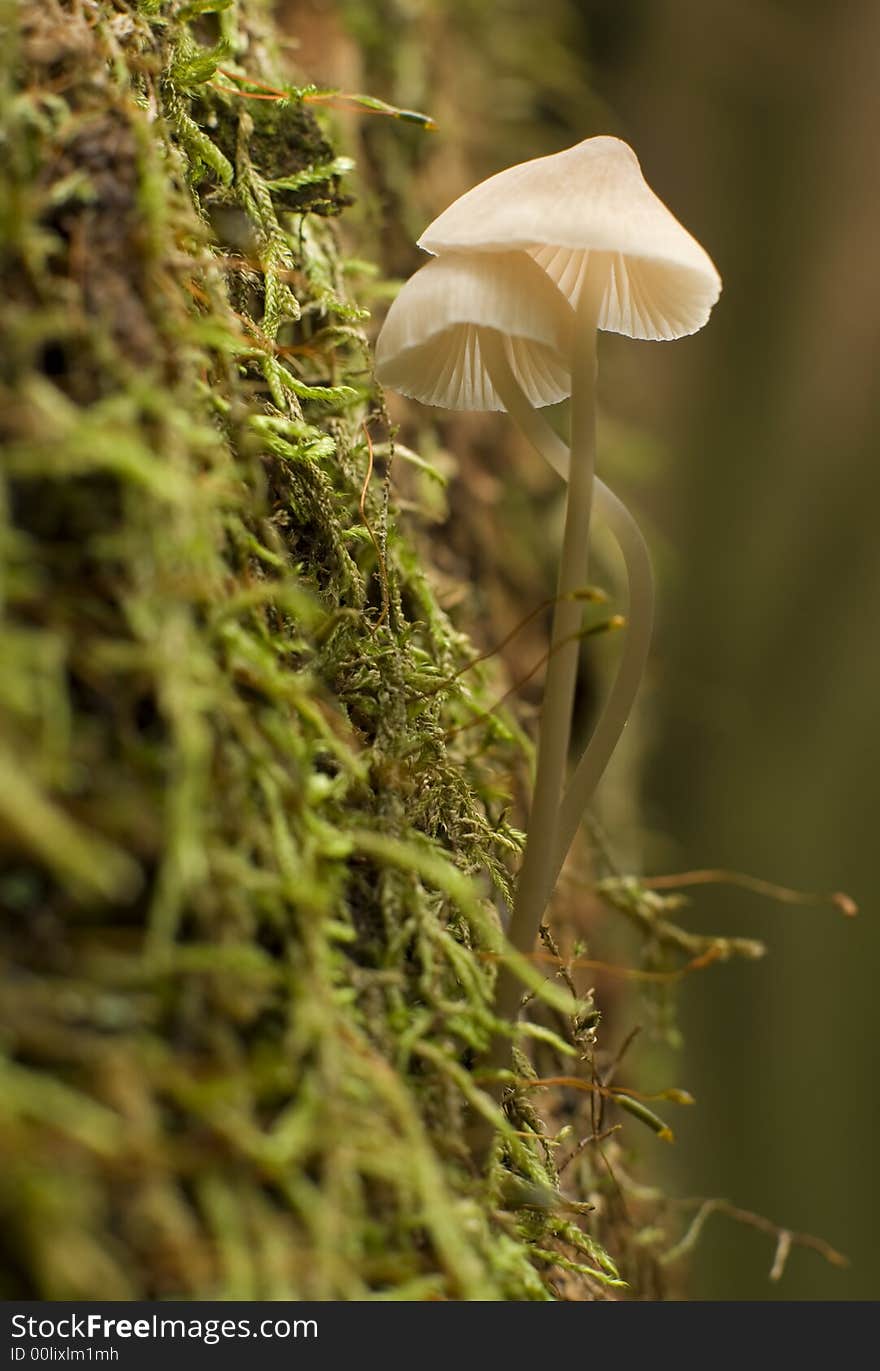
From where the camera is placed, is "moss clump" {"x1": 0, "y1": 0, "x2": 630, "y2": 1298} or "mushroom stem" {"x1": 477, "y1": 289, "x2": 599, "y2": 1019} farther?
"mushroom stem" {"x1": 477, "y1": 289, "x2": 599, "y2": 1019}

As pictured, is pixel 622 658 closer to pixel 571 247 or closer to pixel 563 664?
pixel 563 664

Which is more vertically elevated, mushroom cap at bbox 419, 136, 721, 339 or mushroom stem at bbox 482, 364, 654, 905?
mushroom cap at bbox 419, 136, 721, 339

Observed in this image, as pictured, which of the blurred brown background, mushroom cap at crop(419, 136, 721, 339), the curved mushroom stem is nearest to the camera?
mushroom cap at crop(419, 136, 721, 339)

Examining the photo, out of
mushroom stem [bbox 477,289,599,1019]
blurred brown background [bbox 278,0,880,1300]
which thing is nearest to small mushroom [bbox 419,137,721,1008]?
mushroom stem [bbox 477,289,599,1019]

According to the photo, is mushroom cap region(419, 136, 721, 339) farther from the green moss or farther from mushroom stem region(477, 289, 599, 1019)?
the green moss

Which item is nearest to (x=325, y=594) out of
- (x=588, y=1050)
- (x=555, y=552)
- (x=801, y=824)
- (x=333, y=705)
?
(x=333, y=705)

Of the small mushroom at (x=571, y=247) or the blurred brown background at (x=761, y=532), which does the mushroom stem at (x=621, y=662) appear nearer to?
the small mushroom at (x=571, y=247)

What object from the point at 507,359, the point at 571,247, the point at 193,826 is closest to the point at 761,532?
the point at 507,359
